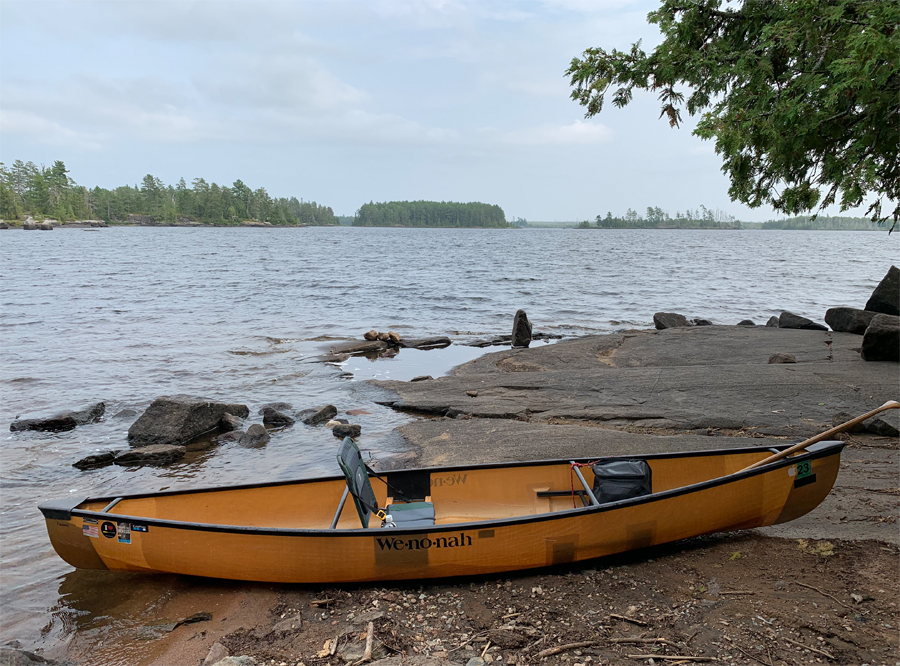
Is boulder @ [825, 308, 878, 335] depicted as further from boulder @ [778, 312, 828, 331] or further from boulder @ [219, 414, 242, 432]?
boulder @ [219, 414, 242, 432]

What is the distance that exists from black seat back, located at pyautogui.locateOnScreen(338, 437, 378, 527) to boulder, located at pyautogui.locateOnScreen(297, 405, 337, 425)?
16.5ft

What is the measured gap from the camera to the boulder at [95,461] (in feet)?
29.3

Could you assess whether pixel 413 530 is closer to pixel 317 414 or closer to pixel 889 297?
pixel 317 414

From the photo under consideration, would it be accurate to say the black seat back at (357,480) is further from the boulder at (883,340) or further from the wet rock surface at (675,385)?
the boulder at (883,340)

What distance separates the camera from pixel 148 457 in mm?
9070

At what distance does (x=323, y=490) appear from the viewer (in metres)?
6.41

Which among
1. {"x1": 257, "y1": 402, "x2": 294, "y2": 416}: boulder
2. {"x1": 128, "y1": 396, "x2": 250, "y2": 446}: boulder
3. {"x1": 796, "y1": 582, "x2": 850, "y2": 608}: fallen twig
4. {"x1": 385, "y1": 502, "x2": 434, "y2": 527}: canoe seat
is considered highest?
Result: {"x1": 796, "y1": 582, "x2": 850, "y2": 608}: fallen twig

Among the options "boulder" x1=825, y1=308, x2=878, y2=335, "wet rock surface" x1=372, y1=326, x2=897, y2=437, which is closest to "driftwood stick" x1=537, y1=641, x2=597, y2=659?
"wet rock surface" x1=372, y1=326, x2=897, y2=437

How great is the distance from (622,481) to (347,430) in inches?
223

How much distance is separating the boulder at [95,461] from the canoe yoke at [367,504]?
198 inches

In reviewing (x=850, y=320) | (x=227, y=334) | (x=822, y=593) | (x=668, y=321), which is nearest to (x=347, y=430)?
(x=822, y=593)

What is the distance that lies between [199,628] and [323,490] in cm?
181

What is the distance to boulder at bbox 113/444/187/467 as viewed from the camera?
29.6 ft

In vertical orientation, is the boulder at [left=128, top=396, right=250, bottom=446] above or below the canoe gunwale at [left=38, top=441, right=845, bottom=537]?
below
